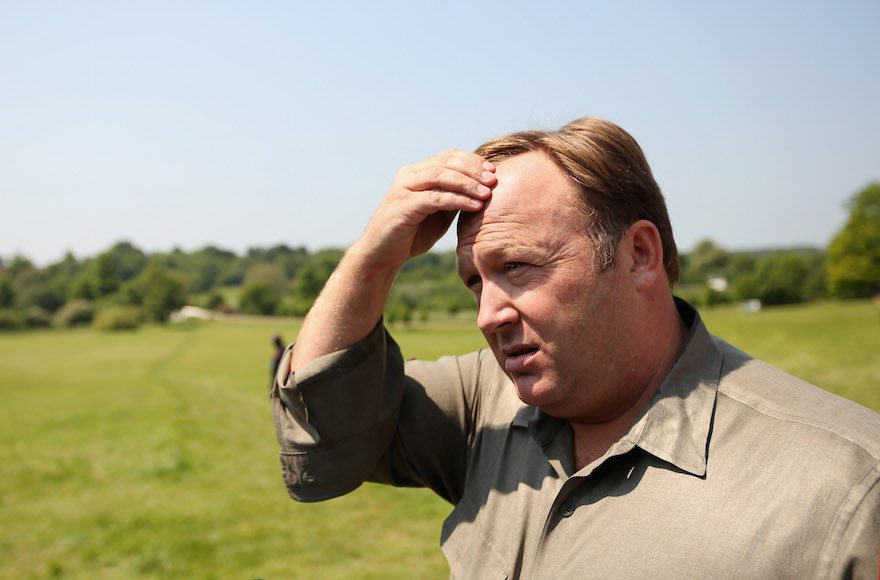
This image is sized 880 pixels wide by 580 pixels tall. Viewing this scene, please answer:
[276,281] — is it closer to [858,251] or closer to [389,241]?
[858,251]

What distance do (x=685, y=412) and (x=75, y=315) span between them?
364ft

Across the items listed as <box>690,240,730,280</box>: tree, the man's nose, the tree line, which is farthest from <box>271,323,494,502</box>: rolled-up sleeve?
<box>690,240,730,280</box>: tree

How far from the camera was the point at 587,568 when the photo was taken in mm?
1831

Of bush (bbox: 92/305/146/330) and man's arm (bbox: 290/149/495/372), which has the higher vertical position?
man's arm (bbox: 290/149/495/372)

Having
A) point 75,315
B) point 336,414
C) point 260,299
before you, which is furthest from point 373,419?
point 75,315

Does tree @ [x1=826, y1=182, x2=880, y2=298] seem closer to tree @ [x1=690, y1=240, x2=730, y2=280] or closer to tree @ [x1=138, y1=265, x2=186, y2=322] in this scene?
tree @ [x1=690, y1=240, x2=730, y2=280]

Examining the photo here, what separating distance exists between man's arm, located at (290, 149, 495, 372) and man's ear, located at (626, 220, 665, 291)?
476mm

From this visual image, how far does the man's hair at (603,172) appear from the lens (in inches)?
79.7

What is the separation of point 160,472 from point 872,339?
28.3m

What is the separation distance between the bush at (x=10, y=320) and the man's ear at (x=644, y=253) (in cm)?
10640

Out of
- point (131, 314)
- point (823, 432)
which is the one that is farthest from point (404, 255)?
point (131, 314)

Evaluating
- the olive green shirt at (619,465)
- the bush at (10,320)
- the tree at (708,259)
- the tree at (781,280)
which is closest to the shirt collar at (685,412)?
the olive green shirt at (619,465)

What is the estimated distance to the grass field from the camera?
900 cm

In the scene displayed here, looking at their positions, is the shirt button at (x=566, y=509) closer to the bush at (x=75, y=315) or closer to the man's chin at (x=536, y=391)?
the man's chin at (x=536, y=391)
